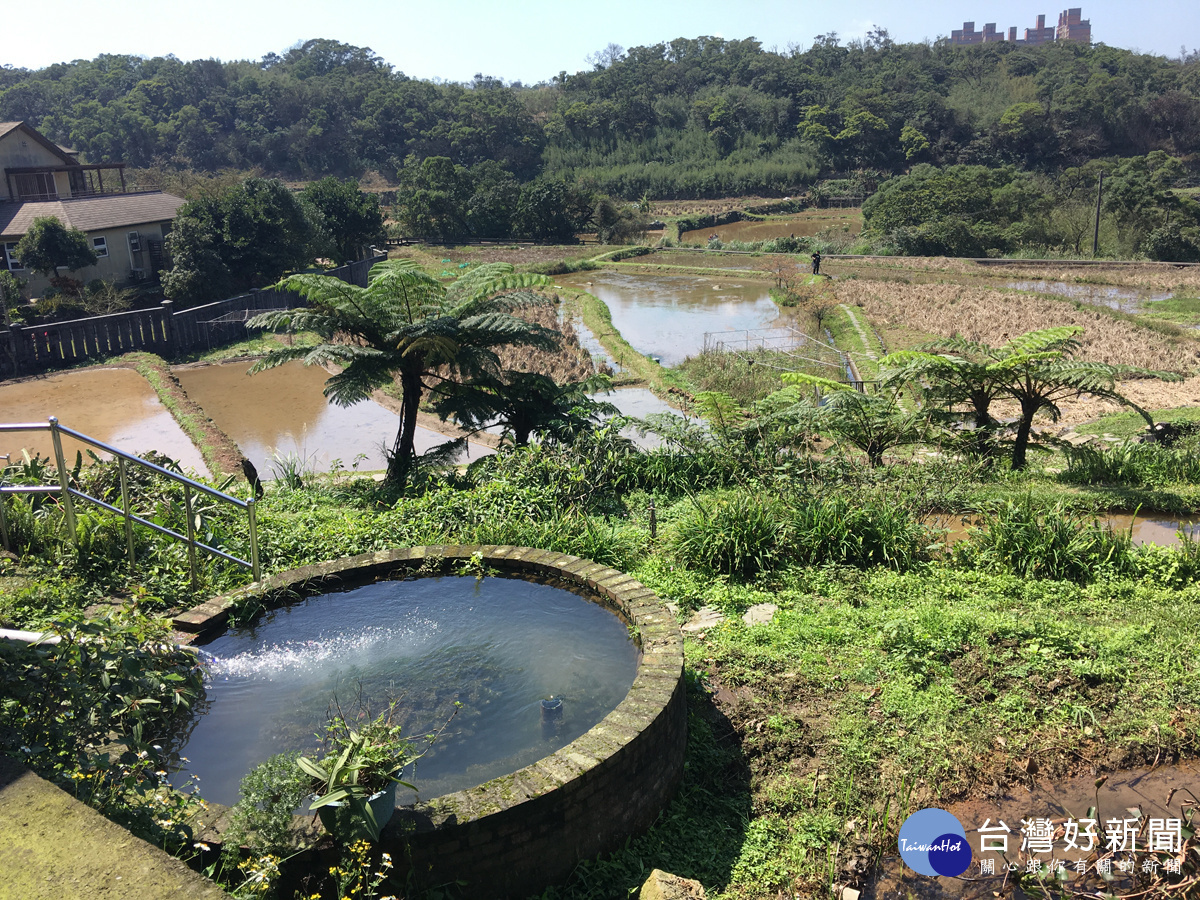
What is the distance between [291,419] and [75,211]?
1730 cm

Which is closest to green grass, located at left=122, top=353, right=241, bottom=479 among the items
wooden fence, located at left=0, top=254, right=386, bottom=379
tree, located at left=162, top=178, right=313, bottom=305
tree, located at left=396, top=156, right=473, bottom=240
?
wooden fence, located at left=0, top=254, right=386, bottom=379

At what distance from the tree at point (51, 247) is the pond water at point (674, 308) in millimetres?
17140

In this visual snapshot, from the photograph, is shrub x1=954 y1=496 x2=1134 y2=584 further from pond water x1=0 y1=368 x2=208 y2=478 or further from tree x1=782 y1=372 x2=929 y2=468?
pond water x1=0 y1=368 x2=208 y2=478

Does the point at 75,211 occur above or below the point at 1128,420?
above

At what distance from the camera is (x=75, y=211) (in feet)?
94.8

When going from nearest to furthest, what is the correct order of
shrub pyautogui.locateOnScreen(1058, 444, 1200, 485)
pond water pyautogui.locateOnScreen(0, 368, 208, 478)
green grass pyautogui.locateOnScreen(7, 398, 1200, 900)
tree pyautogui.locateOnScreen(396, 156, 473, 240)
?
green grass pyautogui.locateOnScreen(7, 398, 1200, 900), shrub pyautogui.locateOnScreen(1058, 444, 1200, 485), pond water pyautogui.locateOnScreen(0, 368, 208, 478), tree pyautogui.locateOnScreen(396, 156, 473, 240)

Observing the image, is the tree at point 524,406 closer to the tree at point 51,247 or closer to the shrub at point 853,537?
the shrub at point 853,537

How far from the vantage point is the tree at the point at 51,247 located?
25.1 m

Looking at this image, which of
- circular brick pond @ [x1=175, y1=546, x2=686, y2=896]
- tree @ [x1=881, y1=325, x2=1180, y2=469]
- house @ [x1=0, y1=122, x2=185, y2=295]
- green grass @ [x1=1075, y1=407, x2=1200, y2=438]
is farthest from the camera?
house @ [x1=0, y1=122, x2=185, y2=295]

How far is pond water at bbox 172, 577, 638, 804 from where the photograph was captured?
4.18m

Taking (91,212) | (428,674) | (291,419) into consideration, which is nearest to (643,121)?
(91,212)

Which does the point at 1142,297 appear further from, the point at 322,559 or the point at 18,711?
the point at 18,711

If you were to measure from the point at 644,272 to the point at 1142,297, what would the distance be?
69.3ft

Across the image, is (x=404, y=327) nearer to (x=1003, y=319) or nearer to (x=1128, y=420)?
(x=1128, y=420)
